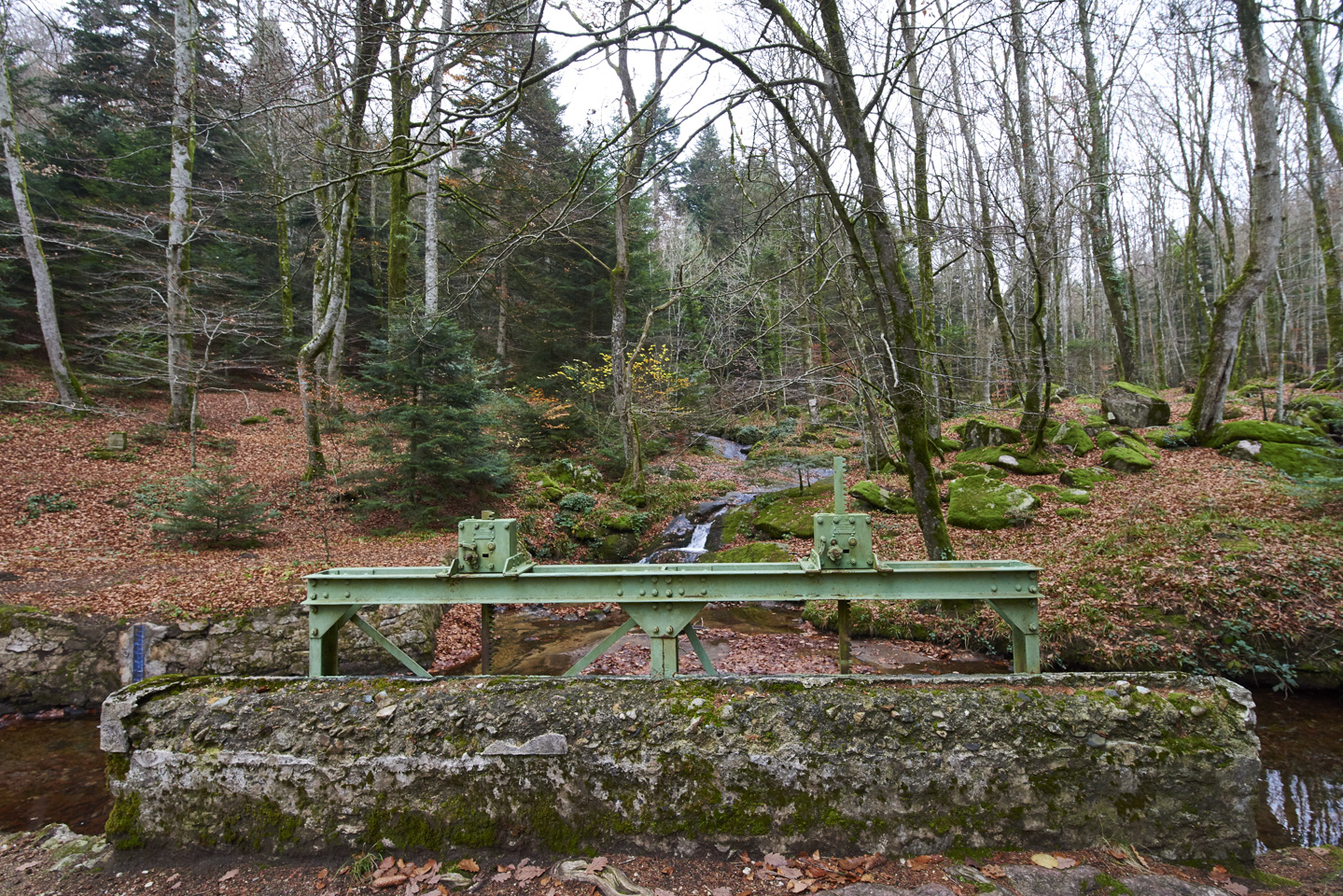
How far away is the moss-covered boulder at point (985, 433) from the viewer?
12.6 metres

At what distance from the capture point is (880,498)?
1105cm

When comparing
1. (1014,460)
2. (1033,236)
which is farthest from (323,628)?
(1014,460)

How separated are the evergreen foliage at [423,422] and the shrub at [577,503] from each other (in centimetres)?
169

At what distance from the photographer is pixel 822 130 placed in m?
11.4

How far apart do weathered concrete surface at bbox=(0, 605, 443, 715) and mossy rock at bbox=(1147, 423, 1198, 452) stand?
13334 mm

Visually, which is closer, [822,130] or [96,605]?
[96,605]

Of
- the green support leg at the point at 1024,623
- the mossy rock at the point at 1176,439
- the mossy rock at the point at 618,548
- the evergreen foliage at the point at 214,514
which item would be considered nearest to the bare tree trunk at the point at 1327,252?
the mossy rock at the point at 1176,439

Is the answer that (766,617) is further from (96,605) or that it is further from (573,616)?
(96,605)

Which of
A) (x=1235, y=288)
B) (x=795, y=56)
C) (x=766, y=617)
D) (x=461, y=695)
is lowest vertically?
(x=766, y=617)

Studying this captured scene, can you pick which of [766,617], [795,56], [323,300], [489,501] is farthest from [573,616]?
[323,300]

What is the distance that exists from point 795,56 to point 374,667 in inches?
402

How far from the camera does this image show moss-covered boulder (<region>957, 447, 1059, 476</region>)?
10750 mm

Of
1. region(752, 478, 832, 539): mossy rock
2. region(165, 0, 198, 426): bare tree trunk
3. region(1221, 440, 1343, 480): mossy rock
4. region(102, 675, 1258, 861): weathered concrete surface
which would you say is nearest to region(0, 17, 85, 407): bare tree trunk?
region(165, 0, 198, 426): bare tree trunk

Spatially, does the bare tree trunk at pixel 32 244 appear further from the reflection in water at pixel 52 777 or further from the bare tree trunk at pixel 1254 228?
the bare tree trunk at pixel 1254 228
